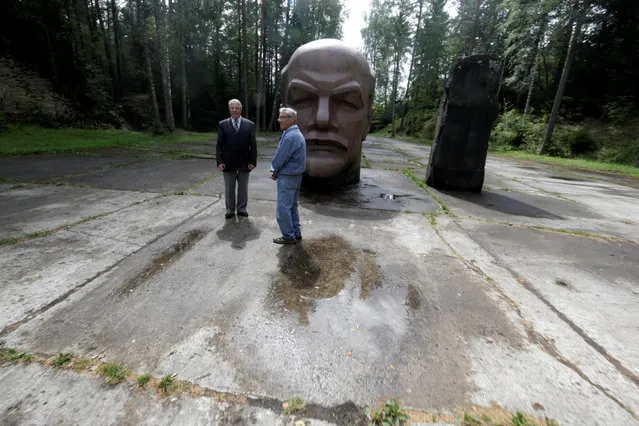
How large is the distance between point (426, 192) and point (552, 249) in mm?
2749

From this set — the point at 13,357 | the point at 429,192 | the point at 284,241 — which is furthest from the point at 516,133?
the point at 13,357

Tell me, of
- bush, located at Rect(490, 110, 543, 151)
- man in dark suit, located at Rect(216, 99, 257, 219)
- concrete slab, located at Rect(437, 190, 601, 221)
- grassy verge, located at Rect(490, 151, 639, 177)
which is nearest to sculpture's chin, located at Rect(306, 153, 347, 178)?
man in dark suit, located at Rect(216, 99, 257, 219)

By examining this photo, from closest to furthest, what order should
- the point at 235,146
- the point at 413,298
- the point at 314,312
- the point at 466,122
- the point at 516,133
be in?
the point at 314,312, the point at 413,298, the point at 235,146, the point at 466,122, the point at 516,133

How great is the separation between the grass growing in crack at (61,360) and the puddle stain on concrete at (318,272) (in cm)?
118

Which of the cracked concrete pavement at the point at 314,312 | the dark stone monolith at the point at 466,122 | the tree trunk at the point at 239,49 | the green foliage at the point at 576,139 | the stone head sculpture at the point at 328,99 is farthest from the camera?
the tree trunk at the point at 239,49

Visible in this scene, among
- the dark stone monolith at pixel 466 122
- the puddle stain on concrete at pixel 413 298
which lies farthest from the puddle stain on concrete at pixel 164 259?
the dark stone monolith at pixel 466 122

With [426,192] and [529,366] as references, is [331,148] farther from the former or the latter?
[529,366]

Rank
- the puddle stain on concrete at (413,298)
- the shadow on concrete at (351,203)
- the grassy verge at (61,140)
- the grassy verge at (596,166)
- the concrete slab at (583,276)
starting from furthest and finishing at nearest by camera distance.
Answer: the grassy verge at (596,166) → the grassy verge at (61,140) → the shadow on concrete at (351,203) → the puddle stain on concrete at (413,298) → the concrete slab at (583,276)

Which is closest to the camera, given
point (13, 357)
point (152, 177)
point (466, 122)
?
point (13, 357)

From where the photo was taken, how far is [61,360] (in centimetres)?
158

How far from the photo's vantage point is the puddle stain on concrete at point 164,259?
2.32 metres

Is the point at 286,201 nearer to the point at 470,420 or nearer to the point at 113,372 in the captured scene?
the point at 113,372

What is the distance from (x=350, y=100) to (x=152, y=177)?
403 cm

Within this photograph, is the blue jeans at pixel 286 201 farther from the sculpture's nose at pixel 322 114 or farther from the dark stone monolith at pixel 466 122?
the dark stone monolith at pixel 466 122
